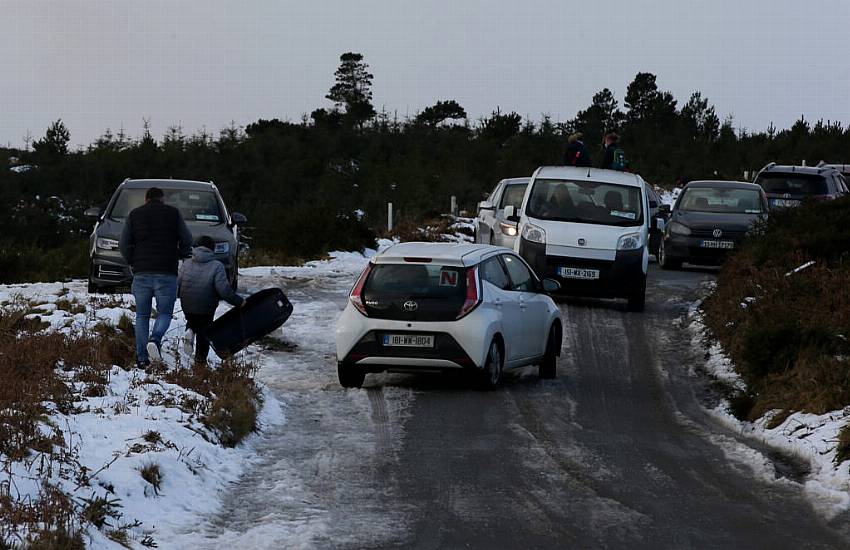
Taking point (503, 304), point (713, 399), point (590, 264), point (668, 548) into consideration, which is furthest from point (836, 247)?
point (668, 548)

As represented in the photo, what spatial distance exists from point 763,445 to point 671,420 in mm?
1306

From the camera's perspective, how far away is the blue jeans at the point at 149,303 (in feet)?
42.7

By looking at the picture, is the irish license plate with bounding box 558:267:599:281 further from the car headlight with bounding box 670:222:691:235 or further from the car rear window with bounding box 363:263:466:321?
the car headlight with bounding box 670:222:691:235

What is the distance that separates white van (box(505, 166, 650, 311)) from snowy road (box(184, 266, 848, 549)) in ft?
12.1

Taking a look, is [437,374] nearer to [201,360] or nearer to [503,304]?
[503,304]

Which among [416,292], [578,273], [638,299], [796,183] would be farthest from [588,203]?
[796,183]

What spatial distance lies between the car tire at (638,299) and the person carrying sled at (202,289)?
7.82 metres

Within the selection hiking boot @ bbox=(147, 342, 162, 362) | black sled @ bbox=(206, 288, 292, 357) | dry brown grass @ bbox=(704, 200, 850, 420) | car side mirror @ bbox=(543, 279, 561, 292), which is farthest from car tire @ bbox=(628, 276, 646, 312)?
hiking boot @ bbox=(147, 342, 162, 362)

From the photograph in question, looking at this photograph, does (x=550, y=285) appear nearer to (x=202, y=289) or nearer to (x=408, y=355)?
(x=408, y=355)

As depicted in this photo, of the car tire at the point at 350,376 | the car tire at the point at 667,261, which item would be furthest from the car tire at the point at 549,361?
the car tire at the point at 667,261

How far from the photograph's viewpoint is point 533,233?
19.5 meters

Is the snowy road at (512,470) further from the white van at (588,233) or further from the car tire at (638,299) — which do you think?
the car tire at (638,299)

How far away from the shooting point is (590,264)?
1903 centimetres

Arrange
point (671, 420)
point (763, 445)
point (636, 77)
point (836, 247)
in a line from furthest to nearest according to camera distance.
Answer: point (636, 77) → point (836, 247) → point (671, 420) → point (763, 445)
